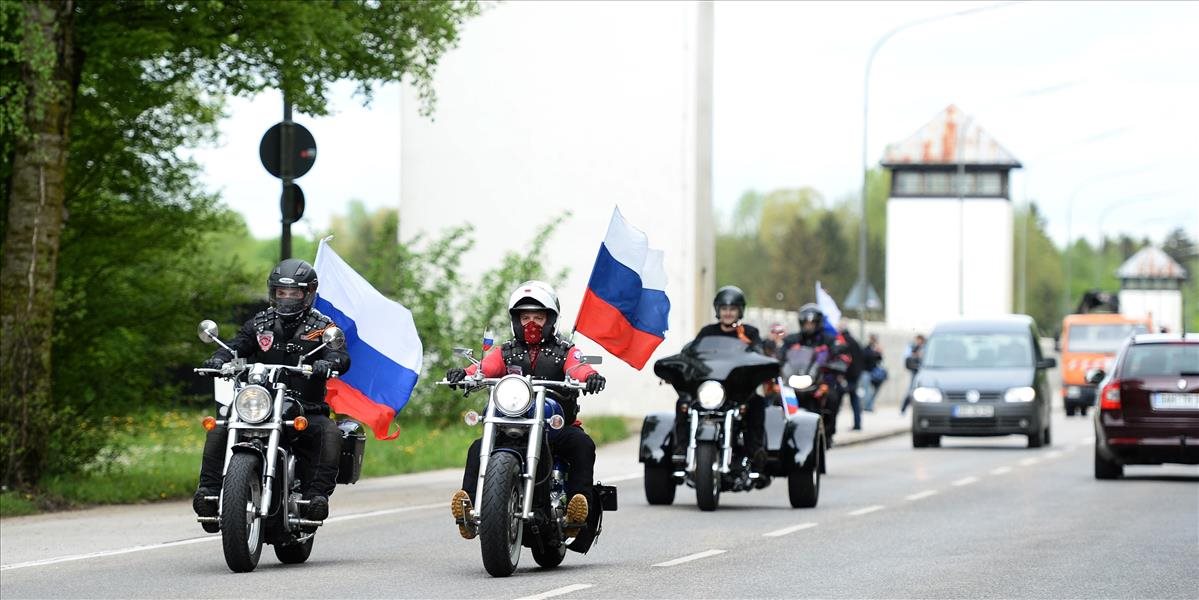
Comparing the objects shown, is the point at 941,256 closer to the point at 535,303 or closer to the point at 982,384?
the point at 982,384

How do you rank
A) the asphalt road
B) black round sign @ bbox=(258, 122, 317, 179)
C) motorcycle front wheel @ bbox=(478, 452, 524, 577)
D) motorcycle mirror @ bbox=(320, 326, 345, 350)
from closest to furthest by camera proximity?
motorcycle front wheel @ bbox=(478, 452, 524, 577)
the asphalt road
motorcycle mirror @ bbox=(320, 326, 345, 350)
black round sign @ bbox=(258, 122, 317, 179)

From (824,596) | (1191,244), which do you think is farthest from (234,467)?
(1191,244)

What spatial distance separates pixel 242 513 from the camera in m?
11.0

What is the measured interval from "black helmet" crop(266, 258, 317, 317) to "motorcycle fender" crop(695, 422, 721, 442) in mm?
4986

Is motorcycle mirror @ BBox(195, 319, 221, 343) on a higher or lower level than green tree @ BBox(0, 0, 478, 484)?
lower

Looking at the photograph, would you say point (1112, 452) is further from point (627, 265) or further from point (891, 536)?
point (627, 265)

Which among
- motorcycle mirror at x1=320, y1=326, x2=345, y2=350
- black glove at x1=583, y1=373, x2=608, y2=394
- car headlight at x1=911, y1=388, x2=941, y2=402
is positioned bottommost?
car headlight at x1=911, y1=388, x2=941, y2=402

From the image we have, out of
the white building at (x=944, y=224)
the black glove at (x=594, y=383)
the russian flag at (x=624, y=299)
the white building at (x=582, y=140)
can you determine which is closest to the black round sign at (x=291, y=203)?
the russian flag at (x=624, y=299)

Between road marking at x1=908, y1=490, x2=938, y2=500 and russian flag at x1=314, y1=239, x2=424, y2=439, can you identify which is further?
road marking at x1=908, y1=490, x2=938, y2=500

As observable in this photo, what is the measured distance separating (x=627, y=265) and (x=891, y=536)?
268 centimetres

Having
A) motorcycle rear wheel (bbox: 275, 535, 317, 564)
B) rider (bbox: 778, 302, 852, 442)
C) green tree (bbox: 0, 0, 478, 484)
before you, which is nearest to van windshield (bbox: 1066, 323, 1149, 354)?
rider (bbox: 778, 302, 852, 442)

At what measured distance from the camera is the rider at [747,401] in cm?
1661

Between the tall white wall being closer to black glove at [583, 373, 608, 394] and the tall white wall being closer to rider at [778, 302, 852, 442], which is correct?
rider at [778, 302, 852, 442]

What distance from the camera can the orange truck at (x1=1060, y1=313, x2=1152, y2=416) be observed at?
4850 cm
